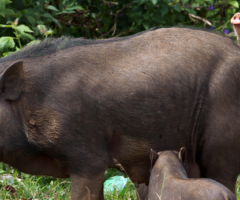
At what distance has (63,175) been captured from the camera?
131 inches

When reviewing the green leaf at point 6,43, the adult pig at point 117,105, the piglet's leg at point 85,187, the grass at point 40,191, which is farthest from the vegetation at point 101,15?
the piglet's leg at point 85,187

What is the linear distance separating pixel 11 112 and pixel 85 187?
72cm

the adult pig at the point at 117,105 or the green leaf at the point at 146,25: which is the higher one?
the adult pig at the point at 117,105

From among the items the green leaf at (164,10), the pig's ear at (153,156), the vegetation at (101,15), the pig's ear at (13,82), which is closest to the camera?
the pig's ear at (13,82)

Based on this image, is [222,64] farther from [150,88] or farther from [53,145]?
[53,145]

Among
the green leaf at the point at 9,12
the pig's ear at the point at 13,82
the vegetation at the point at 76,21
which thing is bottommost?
the vegetation at the point at 76,21

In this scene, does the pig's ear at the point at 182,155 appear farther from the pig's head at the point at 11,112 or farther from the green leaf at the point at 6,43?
the green leaf at the point at 6,43

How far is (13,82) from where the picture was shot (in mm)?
3061

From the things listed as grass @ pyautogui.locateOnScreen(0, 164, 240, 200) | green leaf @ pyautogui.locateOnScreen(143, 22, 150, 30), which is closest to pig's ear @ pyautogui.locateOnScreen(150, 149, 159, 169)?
grass @ pyautogui.locateOnScreen(0, 164, 240, 200)

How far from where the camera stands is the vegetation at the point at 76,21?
424 cm

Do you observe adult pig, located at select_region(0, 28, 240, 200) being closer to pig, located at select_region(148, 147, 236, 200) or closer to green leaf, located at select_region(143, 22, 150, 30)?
pig, located at select_region(148, 147, 236, 200)

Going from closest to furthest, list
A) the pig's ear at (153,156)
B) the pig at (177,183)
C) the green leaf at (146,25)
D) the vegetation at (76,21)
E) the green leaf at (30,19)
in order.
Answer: the pig at (177,183) → the pig's ear at (153,156) → the vegetation at (76,21) → the green leaf at (30,19) → the green leaf at (146,25)

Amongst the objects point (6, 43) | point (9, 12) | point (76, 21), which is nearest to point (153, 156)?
point (6, 43)

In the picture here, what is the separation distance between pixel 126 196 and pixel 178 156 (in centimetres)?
101
